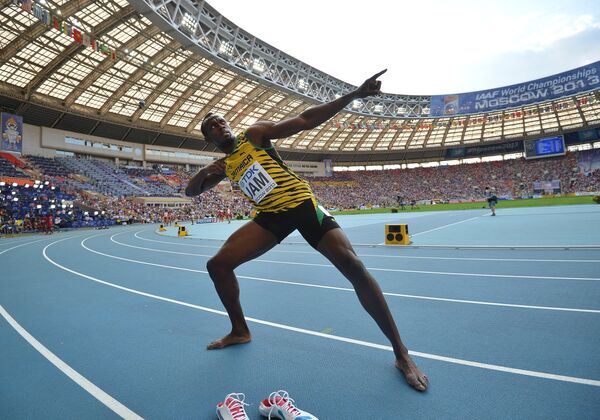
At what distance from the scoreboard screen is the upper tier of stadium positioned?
9.59 ft

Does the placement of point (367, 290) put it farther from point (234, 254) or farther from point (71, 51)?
point (71, 51)

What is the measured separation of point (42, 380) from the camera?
2.52m

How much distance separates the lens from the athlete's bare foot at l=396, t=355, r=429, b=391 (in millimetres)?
Result: 2104

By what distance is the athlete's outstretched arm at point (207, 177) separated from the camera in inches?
118

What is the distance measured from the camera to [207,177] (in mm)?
3041

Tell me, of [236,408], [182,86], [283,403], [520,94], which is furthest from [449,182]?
[236,408]

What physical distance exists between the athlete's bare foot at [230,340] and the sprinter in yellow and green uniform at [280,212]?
0.04ft

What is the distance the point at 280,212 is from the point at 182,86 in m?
38.9

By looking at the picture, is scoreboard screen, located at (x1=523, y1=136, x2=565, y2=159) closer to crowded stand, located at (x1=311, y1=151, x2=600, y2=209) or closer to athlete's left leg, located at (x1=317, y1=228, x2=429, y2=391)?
crowded stand, located at (x1=311, y1=151, x2=600, y2=209)

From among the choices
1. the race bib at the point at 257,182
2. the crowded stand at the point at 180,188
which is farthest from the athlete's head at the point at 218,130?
the crowded stand at the point at 180,188

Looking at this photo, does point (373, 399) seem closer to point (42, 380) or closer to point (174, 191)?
point (42, 380)

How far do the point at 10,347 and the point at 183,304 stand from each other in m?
1.88

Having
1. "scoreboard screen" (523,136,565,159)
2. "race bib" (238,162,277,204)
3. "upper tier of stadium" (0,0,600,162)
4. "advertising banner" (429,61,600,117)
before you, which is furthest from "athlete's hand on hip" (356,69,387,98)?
"scoreboard screen" (523,136,565,159)

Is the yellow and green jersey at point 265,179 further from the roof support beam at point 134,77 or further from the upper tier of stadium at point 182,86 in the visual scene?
the roof support beam at point 134,77
